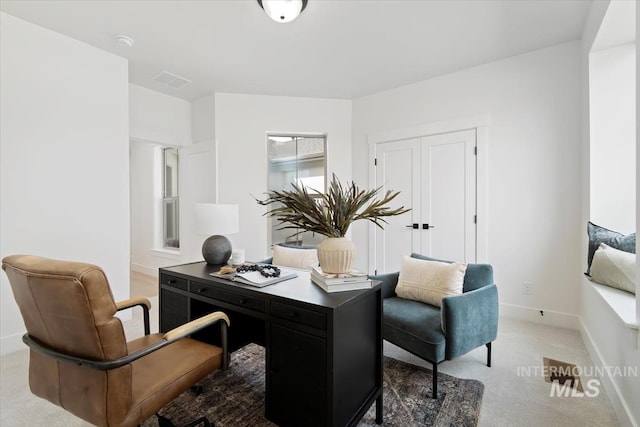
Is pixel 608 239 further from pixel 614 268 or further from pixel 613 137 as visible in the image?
pixel 613 137

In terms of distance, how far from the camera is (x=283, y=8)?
2.25 m

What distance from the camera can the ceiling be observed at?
2.45 meters

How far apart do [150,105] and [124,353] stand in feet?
12.9

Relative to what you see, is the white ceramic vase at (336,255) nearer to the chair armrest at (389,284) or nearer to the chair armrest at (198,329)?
the chair armrest at (198,329)

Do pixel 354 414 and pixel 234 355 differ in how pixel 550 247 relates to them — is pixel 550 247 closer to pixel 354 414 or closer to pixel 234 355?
pixel 354 414

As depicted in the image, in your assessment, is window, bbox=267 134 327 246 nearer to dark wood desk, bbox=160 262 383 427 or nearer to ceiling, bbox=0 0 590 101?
ceiling, bbox=0 0 590 101

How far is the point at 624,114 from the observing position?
2.49 metres

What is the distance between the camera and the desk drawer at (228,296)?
61.6 inches

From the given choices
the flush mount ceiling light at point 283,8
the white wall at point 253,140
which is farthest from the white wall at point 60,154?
the flush mount ceiling light at point 283,8

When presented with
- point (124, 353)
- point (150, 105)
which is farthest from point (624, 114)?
point (150, 105)

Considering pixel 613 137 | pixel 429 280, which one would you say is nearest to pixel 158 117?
pixel 429 280

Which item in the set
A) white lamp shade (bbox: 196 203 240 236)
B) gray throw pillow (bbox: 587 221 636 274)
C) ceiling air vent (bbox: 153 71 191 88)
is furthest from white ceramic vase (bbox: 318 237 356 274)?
ceiling air vent (bbox: 153 71 191 88)

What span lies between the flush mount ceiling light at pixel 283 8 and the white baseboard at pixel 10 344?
3.49 meters

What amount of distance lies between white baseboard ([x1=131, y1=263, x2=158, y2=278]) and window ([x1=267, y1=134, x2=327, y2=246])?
2.57 metres
